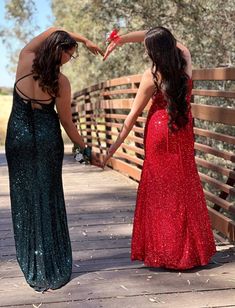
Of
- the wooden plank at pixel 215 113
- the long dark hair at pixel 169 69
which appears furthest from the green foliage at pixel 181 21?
the long dark hair at pixel 169 69

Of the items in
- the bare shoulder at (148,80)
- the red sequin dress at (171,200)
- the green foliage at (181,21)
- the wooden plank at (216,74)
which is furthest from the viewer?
the green foliage at (181,21)

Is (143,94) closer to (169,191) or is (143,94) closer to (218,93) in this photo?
(169,191)

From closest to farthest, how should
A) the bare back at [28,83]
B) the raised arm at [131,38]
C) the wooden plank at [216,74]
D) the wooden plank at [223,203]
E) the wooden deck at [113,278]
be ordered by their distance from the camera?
the wooden deck at [113,278]
the bare back at [28,83]
the raised arm at [131,38]
the wooden plank at [216,74]
the wooden plank at [223,203]

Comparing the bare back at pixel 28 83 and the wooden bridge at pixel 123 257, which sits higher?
the bare back at pixel 28 83

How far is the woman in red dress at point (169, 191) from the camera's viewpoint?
4430 millimetres

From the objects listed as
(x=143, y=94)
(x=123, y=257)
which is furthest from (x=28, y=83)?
(x=123, y=257)

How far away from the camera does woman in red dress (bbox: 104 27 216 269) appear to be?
443 cm

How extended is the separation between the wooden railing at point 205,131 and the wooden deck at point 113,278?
541 mm

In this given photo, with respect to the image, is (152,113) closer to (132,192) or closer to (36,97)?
(36,97)

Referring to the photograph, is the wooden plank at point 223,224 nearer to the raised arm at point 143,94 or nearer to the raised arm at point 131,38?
the raised arm at point 143,94

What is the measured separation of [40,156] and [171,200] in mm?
1020

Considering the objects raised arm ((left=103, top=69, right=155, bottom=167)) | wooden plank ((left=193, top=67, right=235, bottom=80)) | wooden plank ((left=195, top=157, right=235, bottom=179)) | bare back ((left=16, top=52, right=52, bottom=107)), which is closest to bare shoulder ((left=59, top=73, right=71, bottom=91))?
bare back ((left=16, top=52, right=52, bottom=107))

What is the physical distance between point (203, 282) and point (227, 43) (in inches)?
372

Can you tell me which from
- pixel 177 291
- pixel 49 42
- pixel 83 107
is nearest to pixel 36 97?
pixel 49 42
